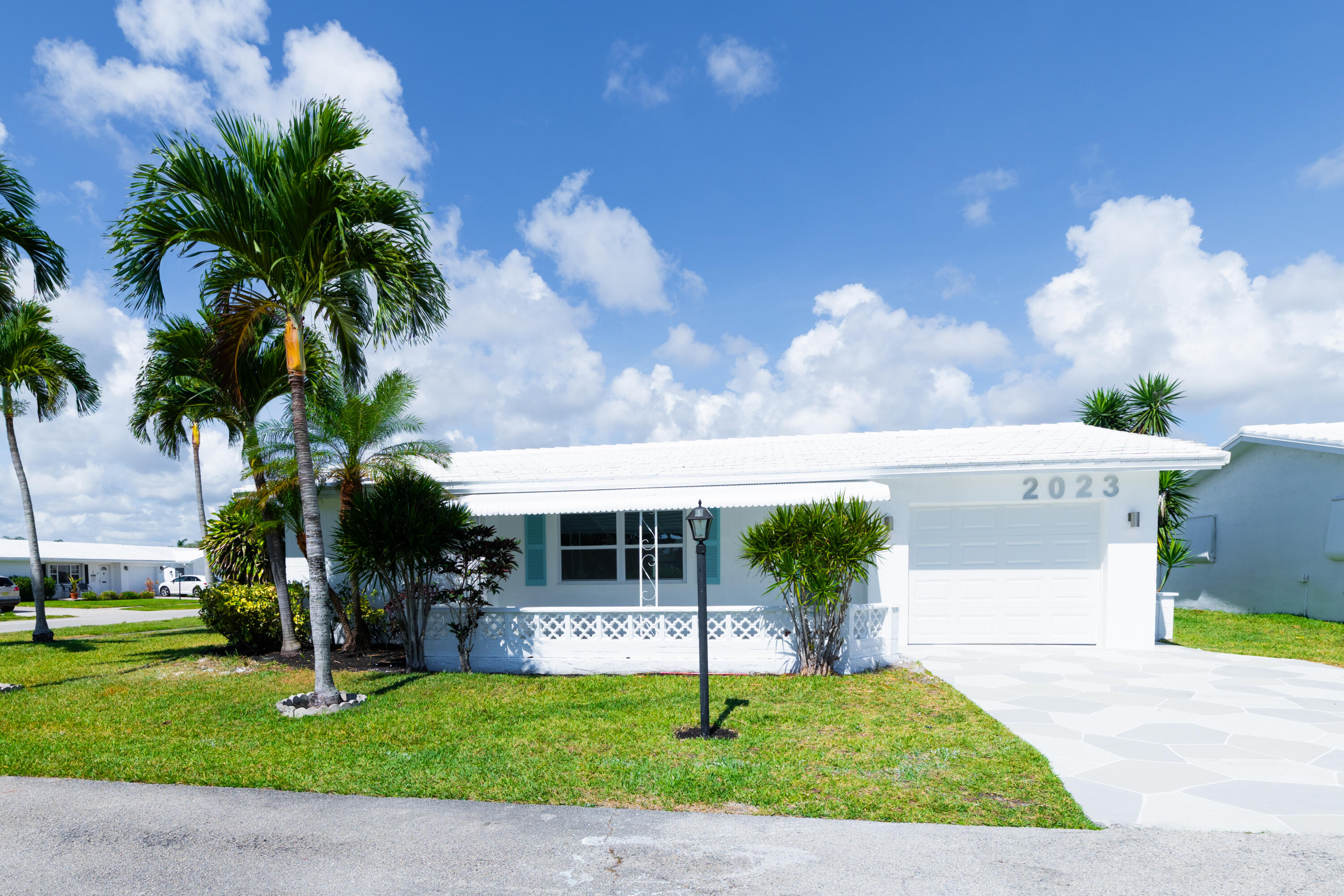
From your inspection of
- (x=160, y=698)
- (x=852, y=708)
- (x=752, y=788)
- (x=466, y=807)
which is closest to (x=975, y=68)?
(x=852, y=708)

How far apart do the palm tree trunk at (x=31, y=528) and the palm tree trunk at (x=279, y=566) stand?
7751 mm

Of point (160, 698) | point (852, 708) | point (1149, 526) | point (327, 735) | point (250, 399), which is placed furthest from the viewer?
point (250, 399)

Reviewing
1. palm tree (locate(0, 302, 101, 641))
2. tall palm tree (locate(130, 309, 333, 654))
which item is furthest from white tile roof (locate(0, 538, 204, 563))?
tall palm tree (locate(130, 309, 333, 654))

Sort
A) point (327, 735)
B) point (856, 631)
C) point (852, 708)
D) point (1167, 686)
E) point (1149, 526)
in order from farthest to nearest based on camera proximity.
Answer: point (1149, 526), point (856, 631), point (1167, 686), point (852, 708), point (327, 735)

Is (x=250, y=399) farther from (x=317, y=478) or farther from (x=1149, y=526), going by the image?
(x=1149, y=526)

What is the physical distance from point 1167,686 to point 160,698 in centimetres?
1264

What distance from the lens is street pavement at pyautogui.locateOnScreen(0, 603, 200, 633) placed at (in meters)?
22.4

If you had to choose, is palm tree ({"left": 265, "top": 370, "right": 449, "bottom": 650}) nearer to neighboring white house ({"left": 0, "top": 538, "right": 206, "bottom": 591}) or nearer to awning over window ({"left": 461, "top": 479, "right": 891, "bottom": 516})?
awning over window ({"left": 461, "top": 479, "right": 891, "bottom": 516})

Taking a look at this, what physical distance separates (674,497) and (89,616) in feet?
91.2

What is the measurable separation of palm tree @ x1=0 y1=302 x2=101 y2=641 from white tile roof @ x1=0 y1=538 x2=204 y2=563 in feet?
78.0

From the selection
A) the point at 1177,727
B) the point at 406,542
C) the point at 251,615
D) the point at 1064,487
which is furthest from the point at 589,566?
the point at 1177,727

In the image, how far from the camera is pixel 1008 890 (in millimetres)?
3812

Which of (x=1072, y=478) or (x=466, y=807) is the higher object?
(x=1072, y=478)

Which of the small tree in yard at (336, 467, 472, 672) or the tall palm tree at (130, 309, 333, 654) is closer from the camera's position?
the small tree in yard at (336, 467, 472, 672)
